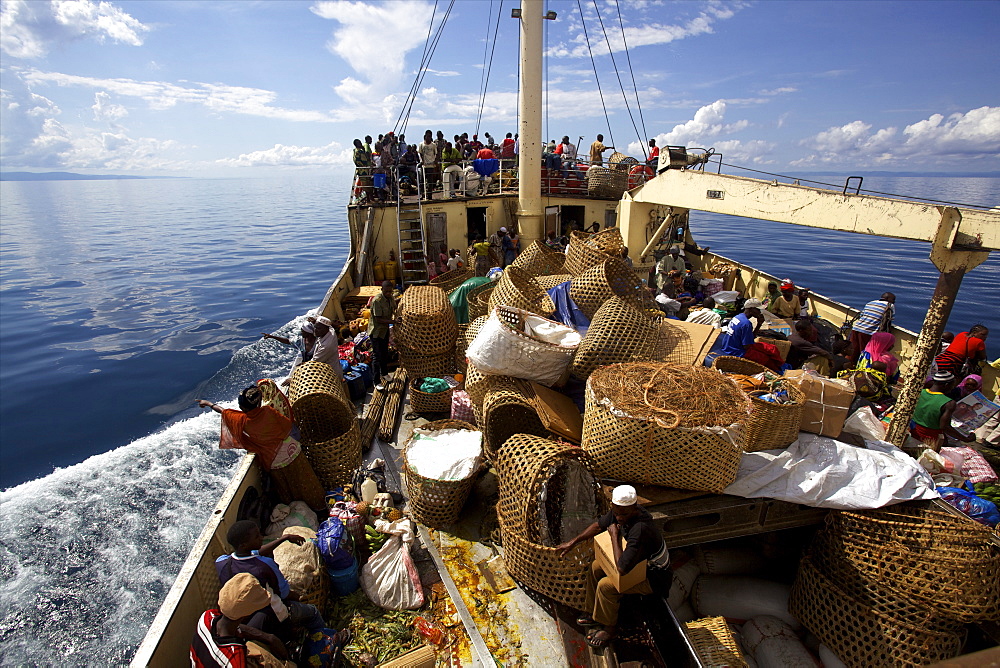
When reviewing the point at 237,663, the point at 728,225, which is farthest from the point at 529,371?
the point at 728,225

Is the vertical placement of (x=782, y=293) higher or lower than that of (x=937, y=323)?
lower

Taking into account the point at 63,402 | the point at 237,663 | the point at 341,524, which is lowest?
the point at 63,402

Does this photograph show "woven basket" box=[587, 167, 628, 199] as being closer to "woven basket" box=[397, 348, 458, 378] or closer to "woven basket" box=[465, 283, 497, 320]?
"woven basket" box=[465, 283, 497, 320]

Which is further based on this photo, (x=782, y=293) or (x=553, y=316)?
(x=782, y=293)

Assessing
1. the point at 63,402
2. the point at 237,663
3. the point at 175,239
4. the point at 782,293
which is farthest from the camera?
the point at 175,239

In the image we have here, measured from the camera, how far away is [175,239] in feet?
135

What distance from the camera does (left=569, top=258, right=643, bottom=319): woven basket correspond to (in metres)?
6.28

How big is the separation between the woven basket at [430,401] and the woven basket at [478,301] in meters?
1.74

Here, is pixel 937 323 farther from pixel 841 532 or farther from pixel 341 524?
pixel 341 524

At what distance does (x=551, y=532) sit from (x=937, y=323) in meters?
3.93

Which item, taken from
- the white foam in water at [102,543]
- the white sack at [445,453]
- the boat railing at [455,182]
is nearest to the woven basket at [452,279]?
the boat railing at [455,182]

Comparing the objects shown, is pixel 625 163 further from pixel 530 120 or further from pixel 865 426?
pixel 865 426

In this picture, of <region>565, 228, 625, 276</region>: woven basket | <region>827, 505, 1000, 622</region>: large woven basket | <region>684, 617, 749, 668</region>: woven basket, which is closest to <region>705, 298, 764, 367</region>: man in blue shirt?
<region>565, 228, 625, 276</region>: woven basket

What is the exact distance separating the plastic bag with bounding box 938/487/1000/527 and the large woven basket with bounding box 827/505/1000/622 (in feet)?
2.65
